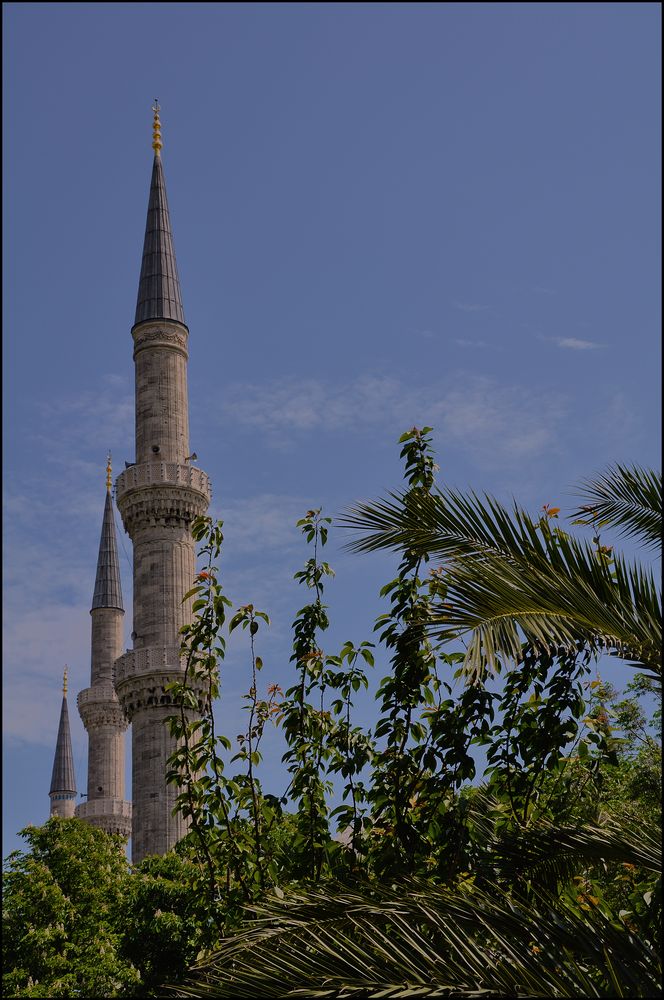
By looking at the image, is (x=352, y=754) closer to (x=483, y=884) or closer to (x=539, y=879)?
(x=483, y=884)

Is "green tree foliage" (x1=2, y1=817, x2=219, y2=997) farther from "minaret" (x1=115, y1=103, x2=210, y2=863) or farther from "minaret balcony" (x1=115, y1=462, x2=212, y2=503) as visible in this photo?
"minaret balcony" (x1=115, y1=462, x2=212, y2=503)

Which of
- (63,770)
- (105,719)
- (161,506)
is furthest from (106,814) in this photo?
(63,770)

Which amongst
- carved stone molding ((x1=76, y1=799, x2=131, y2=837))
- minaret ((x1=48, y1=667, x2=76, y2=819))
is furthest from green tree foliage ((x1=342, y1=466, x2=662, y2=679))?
minaret ((x1=48, y1=667, x2=76, y2=819))

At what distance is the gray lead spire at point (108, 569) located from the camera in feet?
176

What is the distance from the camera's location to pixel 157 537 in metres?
33.8

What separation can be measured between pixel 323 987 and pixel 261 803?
410 centimetres

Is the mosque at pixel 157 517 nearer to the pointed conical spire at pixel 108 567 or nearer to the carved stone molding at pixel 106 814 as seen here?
the carved stone molding at pixel 106 814

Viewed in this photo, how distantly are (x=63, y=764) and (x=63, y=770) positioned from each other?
345mm

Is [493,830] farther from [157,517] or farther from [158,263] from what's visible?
[158,263]

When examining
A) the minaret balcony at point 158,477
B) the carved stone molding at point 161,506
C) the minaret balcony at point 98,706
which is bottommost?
the minaret balcony at point 98,706

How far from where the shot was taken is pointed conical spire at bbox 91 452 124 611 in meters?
53.5

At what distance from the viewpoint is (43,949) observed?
1009 inches

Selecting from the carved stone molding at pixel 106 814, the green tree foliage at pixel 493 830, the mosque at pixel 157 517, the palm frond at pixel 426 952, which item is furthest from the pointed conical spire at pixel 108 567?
the palm frond at pixel 426 952

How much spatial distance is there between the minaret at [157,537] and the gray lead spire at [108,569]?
1948 centimetres
